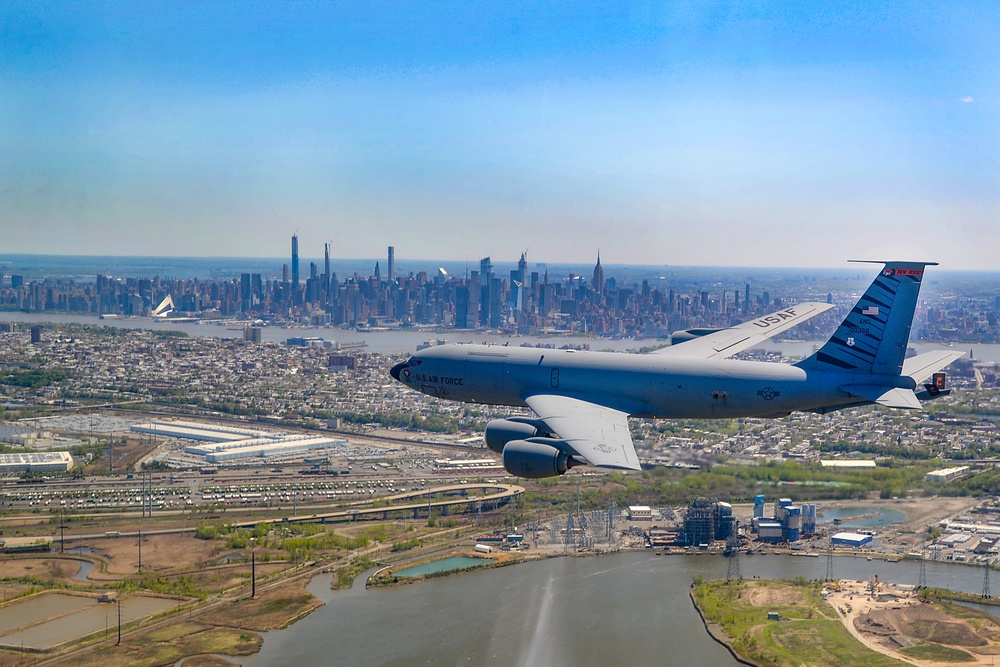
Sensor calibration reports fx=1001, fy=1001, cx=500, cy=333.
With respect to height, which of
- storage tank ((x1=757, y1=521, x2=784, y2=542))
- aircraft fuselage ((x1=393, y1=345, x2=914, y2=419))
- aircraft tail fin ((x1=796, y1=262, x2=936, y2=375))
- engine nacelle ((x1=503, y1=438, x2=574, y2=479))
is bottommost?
storage tank ((x1=757, y1=521, x2=784, y2=542))

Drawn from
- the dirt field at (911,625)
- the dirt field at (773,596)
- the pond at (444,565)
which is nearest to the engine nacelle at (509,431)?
the dirt field at (911,625)

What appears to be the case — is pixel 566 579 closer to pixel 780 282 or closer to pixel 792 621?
pixel 792 621

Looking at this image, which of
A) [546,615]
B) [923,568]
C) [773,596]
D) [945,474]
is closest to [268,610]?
[546,615]

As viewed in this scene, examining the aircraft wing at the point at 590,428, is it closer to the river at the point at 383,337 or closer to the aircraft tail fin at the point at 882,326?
the aircraft tail fin at the point at 882,326

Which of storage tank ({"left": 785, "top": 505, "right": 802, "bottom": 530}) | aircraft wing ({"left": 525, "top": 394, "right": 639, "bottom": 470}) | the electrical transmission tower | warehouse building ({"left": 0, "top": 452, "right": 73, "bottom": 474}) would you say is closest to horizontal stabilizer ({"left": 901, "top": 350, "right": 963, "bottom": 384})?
aircraft wing ({"left": 525, "top": 394, "right": 639, "bottom": 470})

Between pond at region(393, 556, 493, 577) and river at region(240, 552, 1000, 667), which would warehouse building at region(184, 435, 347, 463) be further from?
river at region(240, 552, 1000, 667)

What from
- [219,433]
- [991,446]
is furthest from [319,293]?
[991,446]
